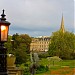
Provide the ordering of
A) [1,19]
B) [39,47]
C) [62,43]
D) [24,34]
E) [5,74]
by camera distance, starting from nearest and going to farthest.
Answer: [5,74] → [1,19] → [62,43] → [24,34] → [39,47]

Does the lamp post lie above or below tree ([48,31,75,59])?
below

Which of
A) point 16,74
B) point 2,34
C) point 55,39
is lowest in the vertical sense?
point 16,74

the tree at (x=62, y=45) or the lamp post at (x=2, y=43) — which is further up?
the tree at (x=62, y=45)

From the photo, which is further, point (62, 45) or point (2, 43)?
point (62, 45)

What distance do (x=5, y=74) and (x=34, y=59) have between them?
75 cm

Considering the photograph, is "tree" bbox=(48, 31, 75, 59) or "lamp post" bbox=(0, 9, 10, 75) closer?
"lamp post" bbox=(0, 9, 10, 75)

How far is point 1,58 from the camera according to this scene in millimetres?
6879

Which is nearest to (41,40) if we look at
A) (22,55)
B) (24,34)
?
(24,34)

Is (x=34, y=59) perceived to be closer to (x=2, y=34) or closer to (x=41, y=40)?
(x=2, y=34)

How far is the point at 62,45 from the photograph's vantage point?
7706 cm

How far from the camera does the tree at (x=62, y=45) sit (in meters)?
76.3

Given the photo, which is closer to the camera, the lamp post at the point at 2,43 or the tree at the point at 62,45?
the lamp post at the point at 2,43

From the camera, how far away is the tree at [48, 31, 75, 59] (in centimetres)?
7631

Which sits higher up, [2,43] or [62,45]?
[62,45]
